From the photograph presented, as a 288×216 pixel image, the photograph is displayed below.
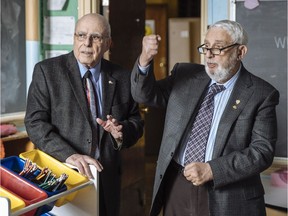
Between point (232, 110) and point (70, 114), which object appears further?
point (70, 114)

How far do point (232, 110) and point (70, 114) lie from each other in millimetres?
779

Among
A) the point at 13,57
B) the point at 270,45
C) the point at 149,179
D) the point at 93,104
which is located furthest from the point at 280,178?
the point at 149,179

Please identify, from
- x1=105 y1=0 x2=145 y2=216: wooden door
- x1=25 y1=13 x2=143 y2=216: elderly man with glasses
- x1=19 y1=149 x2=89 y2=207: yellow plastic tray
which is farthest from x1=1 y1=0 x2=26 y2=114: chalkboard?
x1=19 y1=149 x2=89 y2=207: yellow plastic tray

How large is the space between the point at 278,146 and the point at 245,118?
3.65ft

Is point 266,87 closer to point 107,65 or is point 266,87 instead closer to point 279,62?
point 107,65

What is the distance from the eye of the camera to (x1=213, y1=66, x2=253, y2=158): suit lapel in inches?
72.6

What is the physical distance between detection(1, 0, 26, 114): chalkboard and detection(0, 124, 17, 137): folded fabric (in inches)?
6.2

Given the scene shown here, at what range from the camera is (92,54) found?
2.13 m

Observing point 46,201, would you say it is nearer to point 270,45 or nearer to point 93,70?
point 93,70

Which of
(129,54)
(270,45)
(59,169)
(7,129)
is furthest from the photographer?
(129,54)

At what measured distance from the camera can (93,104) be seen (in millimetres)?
2186

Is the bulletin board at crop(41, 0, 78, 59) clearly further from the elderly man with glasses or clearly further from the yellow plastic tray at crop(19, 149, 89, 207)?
the yellow plastic tray at crop(19, 149, 89, 207)

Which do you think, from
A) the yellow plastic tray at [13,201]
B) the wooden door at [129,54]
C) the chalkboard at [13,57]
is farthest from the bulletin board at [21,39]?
the yellow plastic tray at [13,201]

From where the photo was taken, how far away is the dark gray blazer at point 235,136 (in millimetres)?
1806
